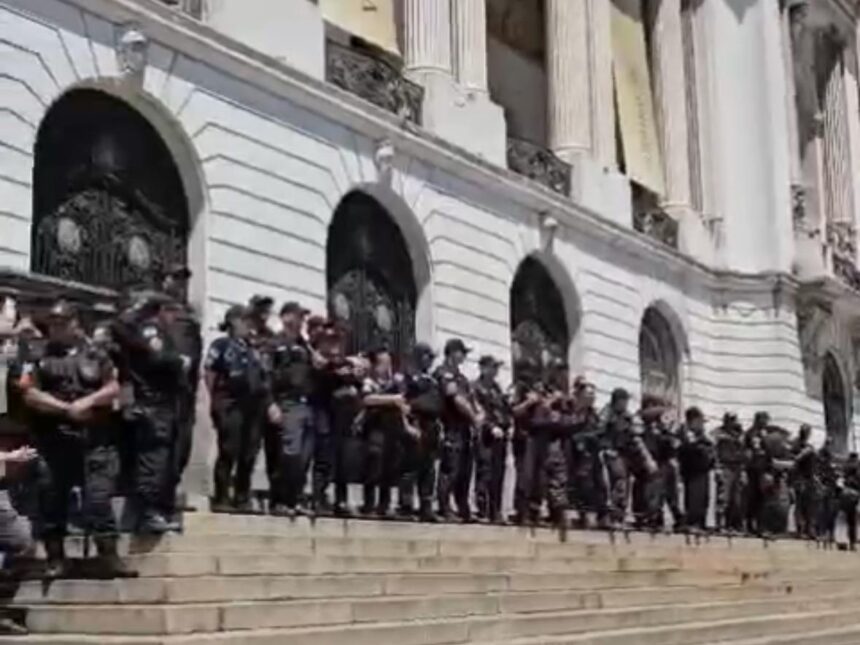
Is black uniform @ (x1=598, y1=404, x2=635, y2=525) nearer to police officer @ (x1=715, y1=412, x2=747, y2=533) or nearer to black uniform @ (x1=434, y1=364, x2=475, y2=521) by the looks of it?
black uniform @ (x1=434, y1=364, x2=475, y2=521)

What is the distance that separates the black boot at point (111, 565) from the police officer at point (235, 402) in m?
2.56

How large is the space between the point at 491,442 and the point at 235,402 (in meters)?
4.31

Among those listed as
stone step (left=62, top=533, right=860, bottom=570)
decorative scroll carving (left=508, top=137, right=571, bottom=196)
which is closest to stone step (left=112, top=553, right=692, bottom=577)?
stone step (left=62, top=533, right=860, bottom=570)

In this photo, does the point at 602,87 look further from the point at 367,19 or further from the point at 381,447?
the point at 381,447

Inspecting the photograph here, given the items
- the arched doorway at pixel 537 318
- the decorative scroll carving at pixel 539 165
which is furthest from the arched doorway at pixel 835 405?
the decorative scroll carving at pixel 539 165

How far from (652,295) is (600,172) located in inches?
114

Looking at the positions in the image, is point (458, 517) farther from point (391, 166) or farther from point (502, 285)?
point (502, 285)

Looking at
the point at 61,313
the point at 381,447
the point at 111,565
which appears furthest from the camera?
the point at 381,447

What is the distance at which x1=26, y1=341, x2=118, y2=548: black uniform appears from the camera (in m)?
9.52

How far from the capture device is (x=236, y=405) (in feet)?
39.1

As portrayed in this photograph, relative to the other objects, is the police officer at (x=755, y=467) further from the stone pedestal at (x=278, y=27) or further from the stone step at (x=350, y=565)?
the stone pedestal at (x=278, y=27)

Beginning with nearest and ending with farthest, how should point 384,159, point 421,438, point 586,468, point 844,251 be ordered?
point 421,438 → point 586,468 → point 384,159 → point 844,251

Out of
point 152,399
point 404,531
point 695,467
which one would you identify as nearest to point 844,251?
point 695,467

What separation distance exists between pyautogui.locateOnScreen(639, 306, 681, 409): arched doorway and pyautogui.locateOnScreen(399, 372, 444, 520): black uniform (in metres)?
14.3
